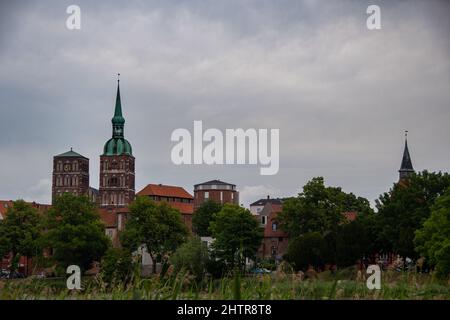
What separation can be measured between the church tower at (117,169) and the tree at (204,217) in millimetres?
34409

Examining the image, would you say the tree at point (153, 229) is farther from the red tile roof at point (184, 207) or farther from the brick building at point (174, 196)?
the red tile roof at point (184, 207)

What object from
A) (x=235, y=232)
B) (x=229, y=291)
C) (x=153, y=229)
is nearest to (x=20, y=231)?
(x=153, y=229)

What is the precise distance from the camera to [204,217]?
10525 centimetres

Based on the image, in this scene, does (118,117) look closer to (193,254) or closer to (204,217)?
(204,217)

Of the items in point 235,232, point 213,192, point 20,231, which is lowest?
point 235,232

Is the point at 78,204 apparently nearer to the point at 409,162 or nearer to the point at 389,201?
the point at 389,201

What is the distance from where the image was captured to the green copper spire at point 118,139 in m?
Result: 141

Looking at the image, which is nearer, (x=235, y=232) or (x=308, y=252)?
(x=308, y=252)

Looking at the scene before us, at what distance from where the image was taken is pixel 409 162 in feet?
452

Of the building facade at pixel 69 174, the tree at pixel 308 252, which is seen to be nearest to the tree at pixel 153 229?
the tree at pixel 308 252

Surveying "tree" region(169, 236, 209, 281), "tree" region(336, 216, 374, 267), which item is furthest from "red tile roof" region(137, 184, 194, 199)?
"tree" region(336, 216, 374, 267)

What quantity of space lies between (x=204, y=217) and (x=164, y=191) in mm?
22703

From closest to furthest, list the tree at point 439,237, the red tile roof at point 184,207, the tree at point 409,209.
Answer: the tree at point 439,237, the tree at point 409,209, the red tile roof at point 184,207

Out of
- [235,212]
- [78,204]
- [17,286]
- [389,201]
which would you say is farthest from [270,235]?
[17,286]
